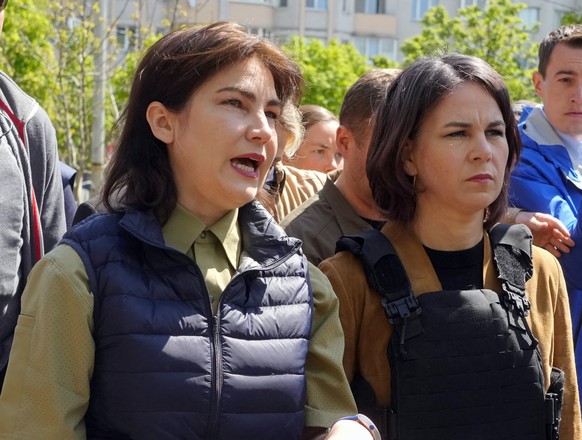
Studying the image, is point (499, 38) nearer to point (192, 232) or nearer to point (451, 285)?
point (451, 285)

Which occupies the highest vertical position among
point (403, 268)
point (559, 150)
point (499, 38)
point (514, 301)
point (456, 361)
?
point (559, 150)

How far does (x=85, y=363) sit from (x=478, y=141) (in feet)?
4.73

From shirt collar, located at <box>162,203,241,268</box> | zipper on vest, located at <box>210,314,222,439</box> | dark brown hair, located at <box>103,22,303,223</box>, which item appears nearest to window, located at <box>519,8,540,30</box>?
dark brown hair, located at <box>103,22,303,223</box>

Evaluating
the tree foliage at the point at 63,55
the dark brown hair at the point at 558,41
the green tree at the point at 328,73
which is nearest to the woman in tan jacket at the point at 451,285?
the dark brown hair at the point at 558,41

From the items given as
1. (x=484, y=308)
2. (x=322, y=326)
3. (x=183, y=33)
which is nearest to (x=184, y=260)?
(x=322, y=326)

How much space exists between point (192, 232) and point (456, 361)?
0.91 metres

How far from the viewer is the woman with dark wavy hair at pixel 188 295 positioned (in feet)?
8.24

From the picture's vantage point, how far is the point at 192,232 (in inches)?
109

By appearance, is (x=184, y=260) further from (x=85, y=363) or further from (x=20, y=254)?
(x=20, y=254)

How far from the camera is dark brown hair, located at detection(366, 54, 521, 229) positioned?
328cm

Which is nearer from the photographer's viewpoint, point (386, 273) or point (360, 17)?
point (386, 273)

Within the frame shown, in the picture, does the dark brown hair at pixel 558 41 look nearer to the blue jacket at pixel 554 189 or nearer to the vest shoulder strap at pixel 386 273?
the blue jacket at pixel 554 189

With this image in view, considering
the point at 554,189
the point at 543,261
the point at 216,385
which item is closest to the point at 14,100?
the point at 216,385

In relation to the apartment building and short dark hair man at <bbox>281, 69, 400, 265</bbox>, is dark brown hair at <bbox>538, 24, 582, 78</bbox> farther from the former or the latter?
the apartment building
